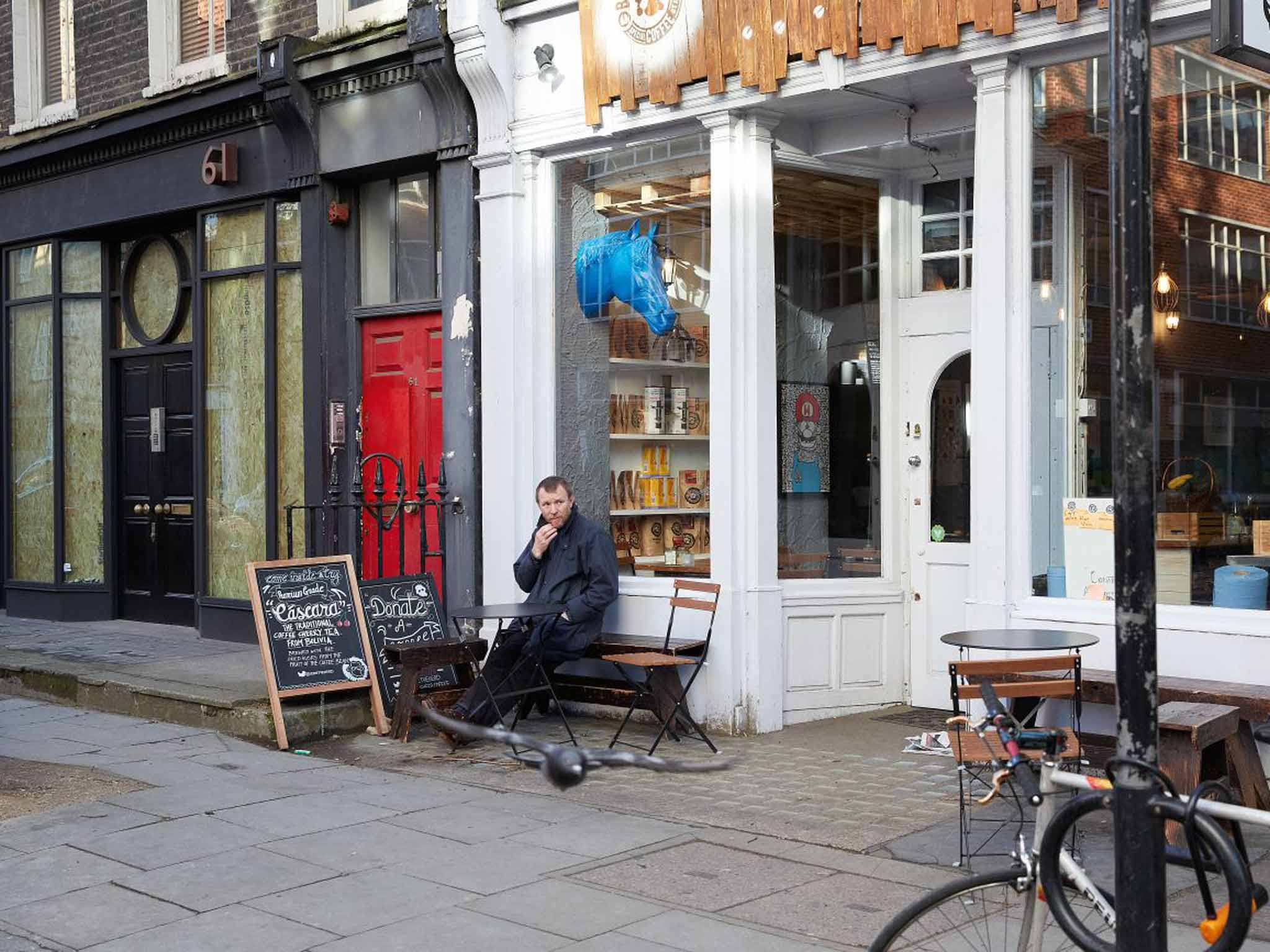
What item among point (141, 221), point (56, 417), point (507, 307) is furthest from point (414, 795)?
point (56, 417)

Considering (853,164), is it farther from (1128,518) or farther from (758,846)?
(1128,518)

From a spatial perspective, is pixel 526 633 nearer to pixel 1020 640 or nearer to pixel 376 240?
pixel 1020 640

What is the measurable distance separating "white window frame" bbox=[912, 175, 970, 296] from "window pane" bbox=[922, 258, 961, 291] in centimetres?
1

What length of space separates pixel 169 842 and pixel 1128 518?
15.4 ft

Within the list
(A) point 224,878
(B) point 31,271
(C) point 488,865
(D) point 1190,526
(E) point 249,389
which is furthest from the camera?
(B) point 31,271

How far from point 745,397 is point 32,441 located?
8838 millimetres

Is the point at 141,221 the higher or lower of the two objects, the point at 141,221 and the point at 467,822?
the higher

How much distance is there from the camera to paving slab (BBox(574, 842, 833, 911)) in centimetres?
573

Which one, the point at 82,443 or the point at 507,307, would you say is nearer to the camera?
the point at 507,307

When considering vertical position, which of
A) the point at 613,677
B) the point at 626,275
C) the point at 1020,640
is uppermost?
the point at 626,275

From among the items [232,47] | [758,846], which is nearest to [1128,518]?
[758,846]

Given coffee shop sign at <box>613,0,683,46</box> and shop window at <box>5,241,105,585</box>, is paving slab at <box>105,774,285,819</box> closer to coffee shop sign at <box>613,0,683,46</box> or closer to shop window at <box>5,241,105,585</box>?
coffee shop sign at <box>613,0,683,46</box>

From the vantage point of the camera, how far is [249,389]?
40.8ft

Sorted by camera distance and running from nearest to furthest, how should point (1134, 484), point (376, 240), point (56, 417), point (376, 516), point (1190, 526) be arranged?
point (1134, 484) < point (1190, 526) < point (376, 516) < point (376, 240) < point (56, 417)
